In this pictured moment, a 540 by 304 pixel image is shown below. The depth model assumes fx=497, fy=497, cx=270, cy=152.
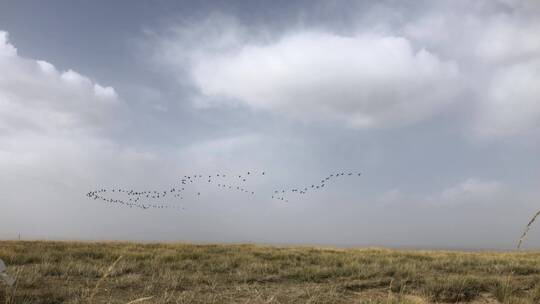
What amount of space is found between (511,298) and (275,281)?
501cm

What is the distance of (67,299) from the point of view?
8.17 meters

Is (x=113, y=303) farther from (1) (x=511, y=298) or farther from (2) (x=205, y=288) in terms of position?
(1) (x=511, y=298)

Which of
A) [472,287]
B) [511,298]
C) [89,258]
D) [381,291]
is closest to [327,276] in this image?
[381,291]

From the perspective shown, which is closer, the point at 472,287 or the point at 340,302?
the point at 340,302

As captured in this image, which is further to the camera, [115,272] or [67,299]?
[115,272]

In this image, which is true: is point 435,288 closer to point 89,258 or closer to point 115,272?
point 115,272

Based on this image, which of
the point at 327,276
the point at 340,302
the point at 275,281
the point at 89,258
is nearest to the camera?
the point at 340,302

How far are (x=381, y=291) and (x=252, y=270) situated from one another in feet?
Answer: 13.8

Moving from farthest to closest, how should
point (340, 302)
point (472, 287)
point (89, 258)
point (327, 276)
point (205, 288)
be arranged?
point (89, 258) → point (327, 276) → point (472, 287) → point (205, 288) → point (340, 302)

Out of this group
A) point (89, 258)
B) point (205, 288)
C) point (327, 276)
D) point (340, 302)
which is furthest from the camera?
point (89, 258)

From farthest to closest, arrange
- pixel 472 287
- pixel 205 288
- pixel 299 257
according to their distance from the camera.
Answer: pixel 299 257
pixel 472 287
pixel 205 288

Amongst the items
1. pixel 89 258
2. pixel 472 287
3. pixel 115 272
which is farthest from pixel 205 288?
pixel 89 258

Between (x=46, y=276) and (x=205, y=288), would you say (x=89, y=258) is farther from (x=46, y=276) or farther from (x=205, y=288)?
(x=205, y=288)

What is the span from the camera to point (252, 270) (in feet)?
43.9
